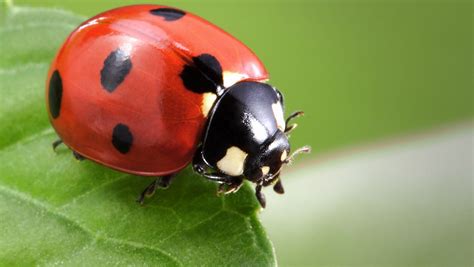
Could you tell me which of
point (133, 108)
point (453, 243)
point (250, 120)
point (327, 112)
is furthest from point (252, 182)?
point (327, 112)

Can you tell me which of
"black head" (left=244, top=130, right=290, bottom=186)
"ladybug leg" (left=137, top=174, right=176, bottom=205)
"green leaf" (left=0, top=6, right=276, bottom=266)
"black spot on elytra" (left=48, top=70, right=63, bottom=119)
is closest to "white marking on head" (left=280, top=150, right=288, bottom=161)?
"black head" (left=244, top=130, right=290, bottom=186)

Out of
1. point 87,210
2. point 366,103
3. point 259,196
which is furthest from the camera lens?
point 366,103

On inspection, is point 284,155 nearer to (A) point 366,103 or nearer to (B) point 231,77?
(B) point 231,77

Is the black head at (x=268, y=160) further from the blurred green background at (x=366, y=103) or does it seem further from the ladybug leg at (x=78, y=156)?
the blurred green background at (x=366, y=103)

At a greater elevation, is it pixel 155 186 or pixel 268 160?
pixel 268 160

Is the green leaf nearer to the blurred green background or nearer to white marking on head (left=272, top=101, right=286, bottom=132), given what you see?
white marking on head (left=272, top=101, right=286, bottom=132)

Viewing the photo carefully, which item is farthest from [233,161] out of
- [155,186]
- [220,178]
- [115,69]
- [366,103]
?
[366,103]

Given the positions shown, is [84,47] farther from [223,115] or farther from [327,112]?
[327,112]
